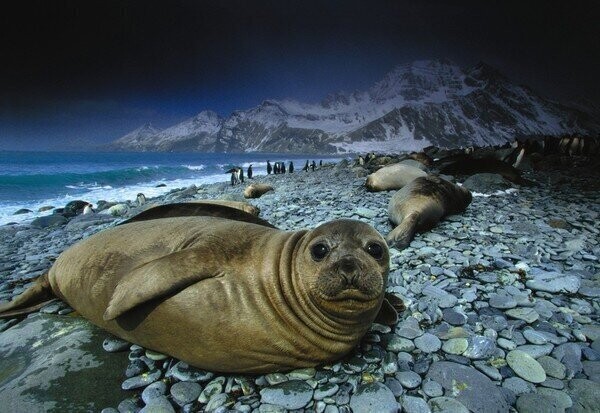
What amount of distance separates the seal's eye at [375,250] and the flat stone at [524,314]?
154 cm

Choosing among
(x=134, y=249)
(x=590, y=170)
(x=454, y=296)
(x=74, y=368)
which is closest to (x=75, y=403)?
(x=74, y=368)

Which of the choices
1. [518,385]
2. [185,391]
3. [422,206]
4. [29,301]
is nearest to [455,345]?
[518,385]

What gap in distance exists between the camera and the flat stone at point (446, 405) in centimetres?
196

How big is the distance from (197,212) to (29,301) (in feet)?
5.59

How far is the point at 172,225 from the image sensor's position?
2.95 meters

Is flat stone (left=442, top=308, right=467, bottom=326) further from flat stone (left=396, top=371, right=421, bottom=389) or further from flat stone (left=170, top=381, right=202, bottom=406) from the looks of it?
flat stone (left=170, top=381, right=202, bottom=406)

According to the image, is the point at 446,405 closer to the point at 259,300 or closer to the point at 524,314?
the point at 259,300

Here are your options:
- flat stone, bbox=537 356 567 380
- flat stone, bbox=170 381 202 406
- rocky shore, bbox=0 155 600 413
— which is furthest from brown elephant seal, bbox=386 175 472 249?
flat stone, bbox=170 381 202 406

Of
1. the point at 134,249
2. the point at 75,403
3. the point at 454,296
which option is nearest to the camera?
the point at 75,403

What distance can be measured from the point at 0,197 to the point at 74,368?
67.2ft

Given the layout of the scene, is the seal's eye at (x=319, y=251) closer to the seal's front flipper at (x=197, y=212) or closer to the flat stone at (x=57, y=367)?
the seal's front flipper at (x=197, y=212)

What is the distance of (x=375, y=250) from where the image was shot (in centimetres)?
222

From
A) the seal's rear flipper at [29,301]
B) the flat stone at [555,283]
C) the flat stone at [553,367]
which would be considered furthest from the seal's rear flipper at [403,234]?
the seal's rear flipper at [29,301]

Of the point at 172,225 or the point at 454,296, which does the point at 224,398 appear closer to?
the point at 172,225
